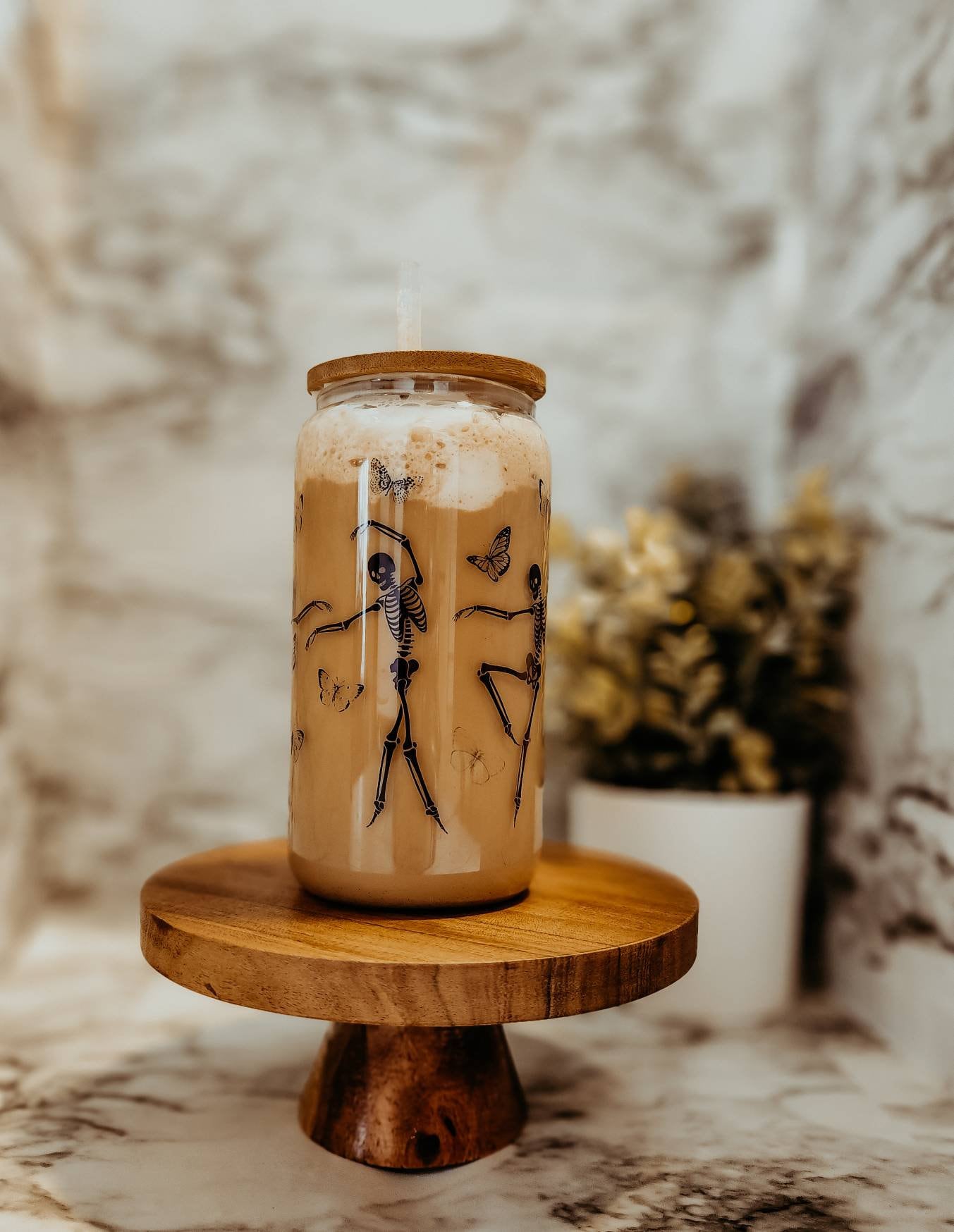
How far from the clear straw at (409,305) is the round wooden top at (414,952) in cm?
32

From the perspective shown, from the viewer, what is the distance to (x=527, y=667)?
0.55 m

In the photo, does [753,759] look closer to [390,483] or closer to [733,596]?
[733,596]

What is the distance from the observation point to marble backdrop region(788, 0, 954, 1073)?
0.71m

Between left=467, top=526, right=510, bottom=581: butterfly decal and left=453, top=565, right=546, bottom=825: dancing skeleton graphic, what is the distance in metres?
0.02

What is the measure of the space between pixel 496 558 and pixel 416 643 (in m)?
0.07

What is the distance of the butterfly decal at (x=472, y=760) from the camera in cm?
52

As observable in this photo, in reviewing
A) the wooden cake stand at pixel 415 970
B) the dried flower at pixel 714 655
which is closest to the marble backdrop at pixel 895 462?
the dried flower at pixel 714 655

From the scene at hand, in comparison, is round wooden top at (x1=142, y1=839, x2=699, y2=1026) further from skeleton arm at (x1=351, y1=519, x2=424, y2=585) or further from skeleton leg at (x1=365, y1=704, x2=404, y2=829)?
skeleton arm at (x1=351, y1=519, x2=424, y2=585)

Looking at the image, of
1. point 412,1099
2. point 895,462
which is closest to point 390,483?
point 412,1099

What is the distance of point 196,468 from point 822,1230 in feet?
2.60

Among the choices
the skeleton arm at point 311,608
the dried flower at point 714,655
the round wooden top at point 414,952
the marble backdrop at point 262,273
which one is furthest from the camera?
the marble backdrop at point 262,273

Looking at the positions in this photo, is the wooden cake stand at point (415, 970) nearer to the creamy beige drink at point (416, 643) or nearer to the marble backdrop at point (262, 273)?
the creamy beige drink at point (416, 643)

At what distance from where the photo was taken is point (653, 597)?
80cm

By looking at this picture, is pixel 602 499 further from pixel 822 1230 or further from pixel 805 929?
pixel 822 1230
